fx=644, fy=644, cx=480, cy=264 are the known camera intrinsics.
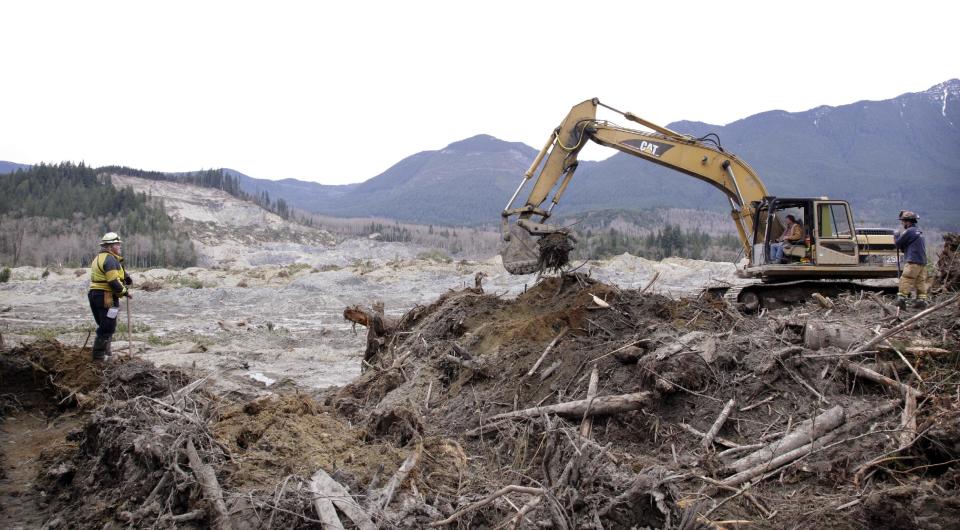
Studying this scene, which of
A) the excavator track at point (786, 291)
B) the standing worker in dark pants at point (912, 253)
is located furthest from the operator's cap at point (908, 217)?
the excavator track at point (786, 291)

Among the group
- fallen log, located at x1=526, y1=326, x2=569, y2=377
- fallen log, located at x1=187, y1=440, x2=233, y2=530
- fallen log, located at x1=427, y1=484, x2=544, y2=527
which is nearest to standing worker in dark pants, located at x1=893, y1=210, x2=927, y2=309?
fallen log, located at x1=526, y1=326, x2=569, y2=377

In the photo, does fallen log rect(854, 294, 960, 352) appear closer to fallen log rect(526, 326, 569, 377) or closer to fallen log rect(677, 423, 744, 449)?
fallen log rect(677, 423, 744, 449)

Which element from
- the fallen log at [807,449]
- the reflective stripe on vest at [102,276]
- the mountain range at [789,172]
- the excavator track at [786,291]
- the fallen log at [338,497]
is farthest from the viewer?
the mountain range at [789,172]

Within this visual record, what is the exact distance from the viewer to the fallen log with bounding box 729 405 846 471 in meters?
4.64

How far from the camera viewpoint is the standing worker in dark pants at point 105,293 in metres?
8.51

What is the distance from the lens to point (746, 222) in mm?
11773

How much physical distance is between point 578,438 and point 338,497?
71.1 inches

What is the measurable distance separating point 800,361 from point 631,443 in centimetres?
164

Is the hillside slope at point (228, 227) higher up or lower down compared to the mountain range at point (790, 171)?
lower down

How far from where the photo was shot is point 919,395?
187 inches

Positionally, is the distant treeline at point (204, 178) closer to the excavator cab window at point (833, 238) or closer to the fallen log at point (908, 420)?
the excavator cab window at point (833, 238)

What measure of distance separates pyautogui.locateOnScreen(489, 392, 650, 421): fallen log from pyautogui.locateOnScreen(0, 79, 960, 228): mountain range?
123 meters

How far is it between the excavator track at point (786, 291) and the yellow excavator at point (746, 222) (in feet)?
0.05

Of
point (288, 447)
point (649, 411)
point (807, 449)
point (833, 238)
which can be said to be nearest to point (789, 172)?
point (833, 238)
